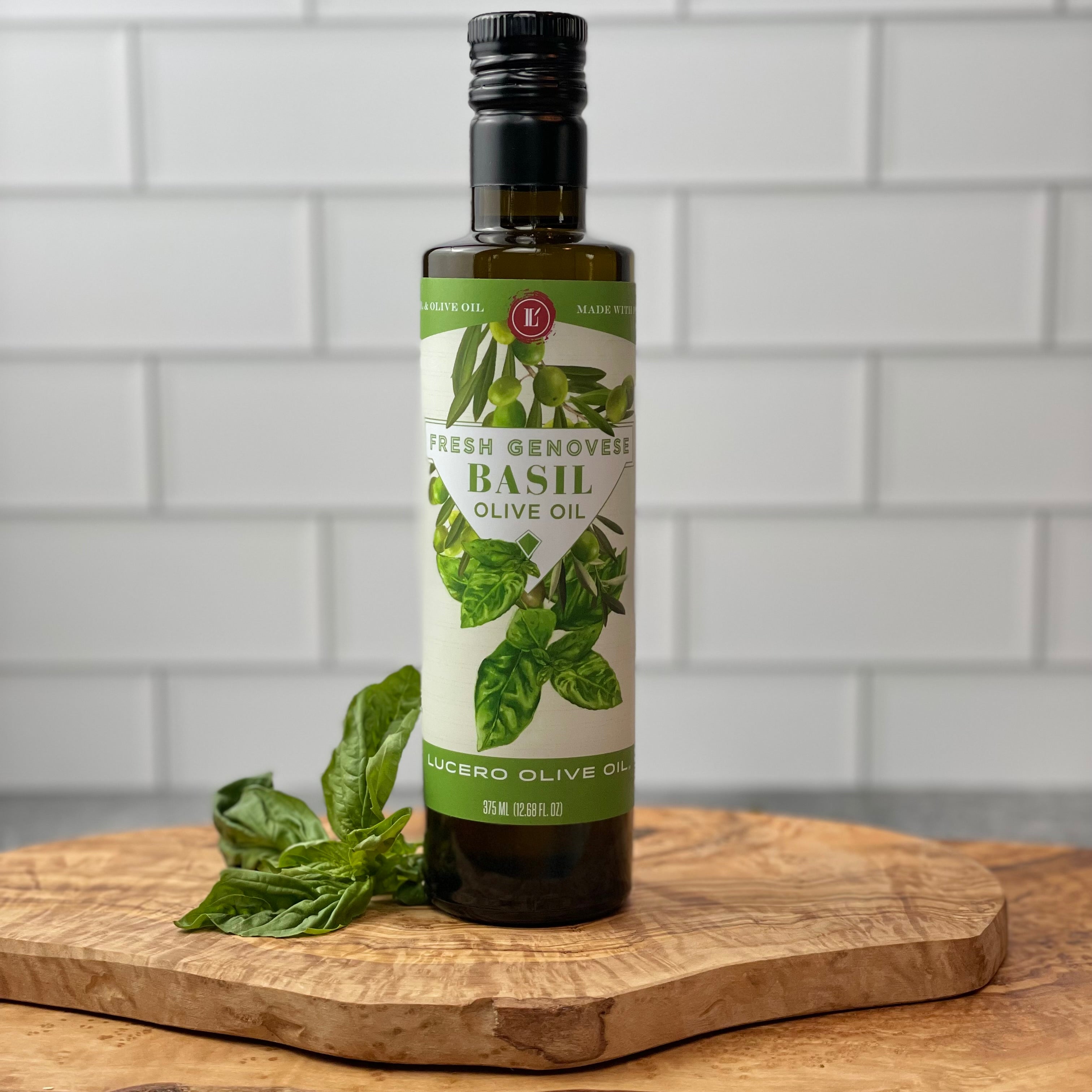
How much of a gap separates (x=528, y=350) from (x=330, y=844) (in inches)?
9.0

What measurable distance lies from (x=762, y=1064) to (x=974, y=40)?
939 millimetres

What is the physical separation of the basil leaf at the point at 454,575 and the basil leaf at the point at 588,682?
0.05 meters

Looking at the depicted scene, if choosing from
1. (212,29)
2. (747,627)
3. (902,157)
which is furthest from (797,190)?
(212,29)

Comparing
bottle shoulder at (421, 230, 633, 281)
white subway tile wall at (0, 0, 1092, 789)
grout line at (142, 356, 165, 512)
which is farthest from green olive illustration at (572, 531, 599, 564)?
grout line at (142, 356, 165, 512)

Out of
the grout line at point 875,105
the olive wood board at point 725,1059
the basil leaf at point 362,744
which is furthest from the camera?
the grout line at point 875,105

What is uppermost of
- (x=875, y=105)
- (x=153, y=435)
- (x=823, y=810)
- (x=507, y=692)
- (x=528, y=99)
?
(x=875, y=105)

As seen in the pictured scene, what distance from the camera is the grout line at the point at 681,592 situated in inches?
46.8

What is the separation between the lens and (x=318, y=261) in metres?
1.17

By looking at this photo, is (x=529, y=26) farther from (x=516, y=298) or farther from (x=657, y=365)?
(x=657, y=365)

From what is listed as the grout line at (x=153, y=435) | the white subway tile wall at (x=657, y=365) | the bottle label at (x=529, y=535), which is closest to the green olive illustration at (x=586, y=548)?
the bottle label at (x=529, y=535)

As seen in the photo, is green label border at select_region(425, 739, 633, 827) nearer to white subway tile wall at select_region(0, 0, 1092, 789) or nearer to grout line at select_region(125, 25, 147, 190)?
white subway tile wall at select_region(0, 0, 1092, 789)

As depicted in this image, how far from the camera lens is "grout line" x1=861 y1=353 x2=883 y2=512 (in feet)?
3.83

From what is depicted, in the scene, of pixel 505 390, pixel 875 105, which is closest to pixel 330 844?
pixel 505 390

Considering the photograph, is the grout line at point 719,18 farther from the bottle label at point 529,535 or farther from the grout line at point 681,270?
the bottle label at point 529,535
